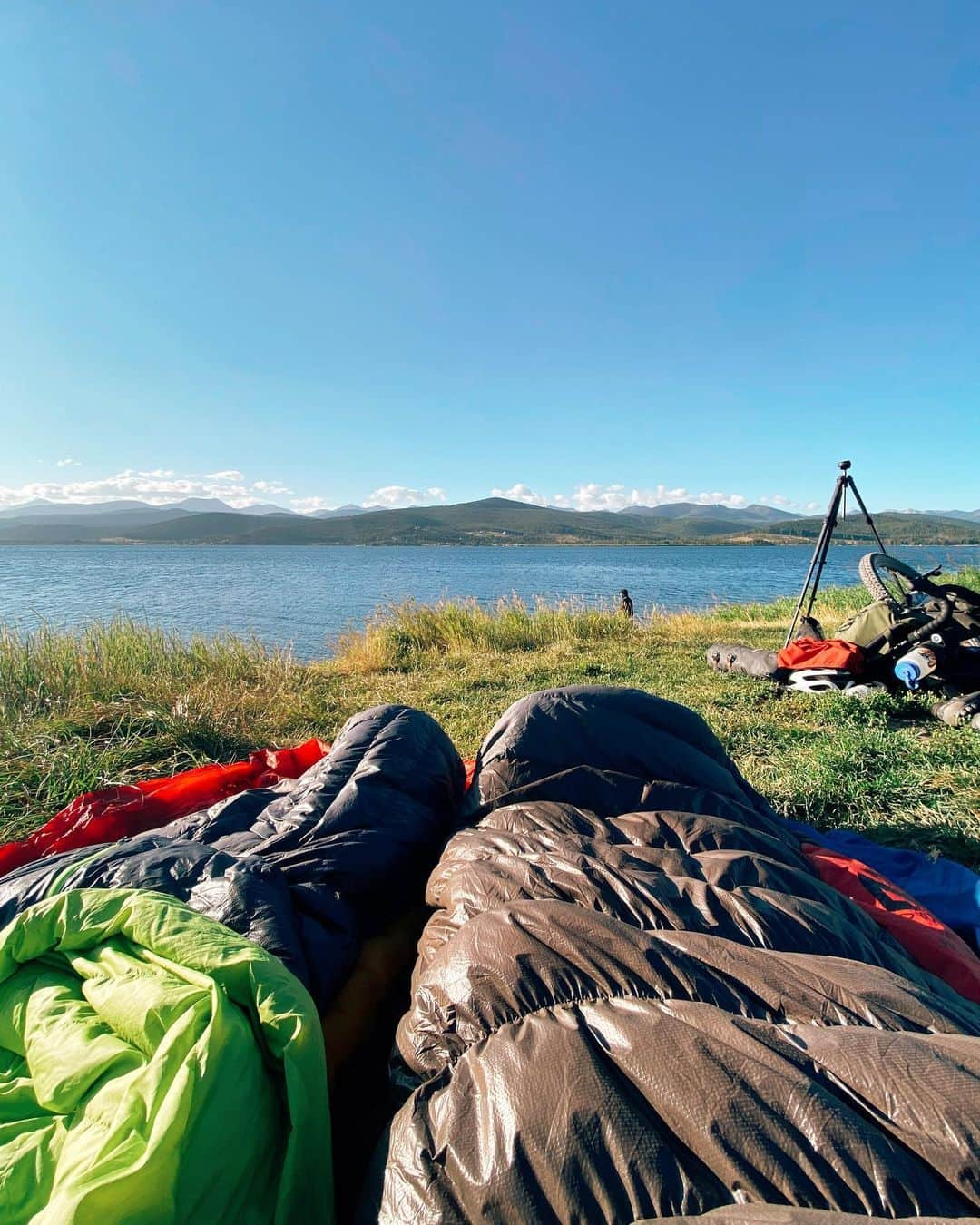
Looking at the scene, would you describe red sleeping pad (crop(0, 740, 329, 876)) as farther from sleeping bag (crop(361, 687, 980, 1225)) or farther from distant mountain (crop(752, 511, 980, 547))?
distant mountain (crop(752, 511, 980, 547))

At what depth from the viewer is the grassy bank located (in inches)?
142

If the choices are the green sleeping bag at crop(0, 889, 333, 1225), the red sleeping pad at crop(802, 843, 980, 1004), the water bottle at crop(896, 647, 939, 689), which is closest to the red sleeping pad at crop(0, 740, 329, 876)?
the green sleeping bag at crop(0, 889, 333, 1225)

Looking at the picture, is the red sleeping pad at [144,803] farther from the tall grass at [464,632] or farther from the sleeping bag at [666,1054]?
the tall grass at [464,632]

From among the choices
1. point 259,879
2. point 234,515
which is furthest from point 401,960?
Answer: point 234,515

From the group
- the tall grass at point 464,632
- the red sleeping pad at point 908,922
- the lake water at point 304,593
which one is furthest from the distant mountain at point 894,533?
the red sleeping pad at point 908,922

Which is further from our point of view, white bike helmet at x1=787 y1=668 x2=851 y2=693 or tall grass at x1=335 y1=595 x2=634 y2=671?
tall grass at x1=335 y1=595 x2=634 y2=671

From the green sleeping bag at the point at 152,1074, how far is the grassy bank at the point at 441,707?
9.57ft

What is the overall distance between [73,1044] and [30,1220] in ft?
1.14

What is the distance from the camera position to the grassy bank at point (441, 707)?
360cm

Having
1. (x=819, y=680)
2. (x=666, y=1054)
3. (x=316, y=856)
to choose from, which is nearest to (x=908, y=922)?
(x=666, y=1054)

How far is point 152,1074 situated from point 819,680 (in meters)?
5.72

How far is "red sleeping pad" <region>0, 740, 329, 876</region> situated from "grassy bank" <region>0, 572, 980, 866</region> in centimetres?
71

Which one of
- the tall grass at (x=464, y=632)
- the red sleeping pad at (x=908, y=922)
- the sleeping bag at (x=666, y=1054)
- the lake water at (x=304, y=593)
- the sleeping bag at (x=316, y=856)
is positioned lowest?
the lake water at (x=304, y=593)

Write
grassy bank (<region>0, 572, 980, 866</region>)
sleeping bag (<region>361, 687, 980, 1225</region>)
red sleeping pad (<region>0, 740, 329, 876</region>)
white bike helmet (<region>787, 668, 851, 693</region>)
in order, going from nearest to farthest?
sleeping bag (<region>361, 687, 980, 1225</region>), red sleeping pad (<region>0, 740, 329, 876</region>), grassy bank (<region>0, 572, 980, 866</region>), white bike helmet (<region>787, 668, 851, 693</region>)
